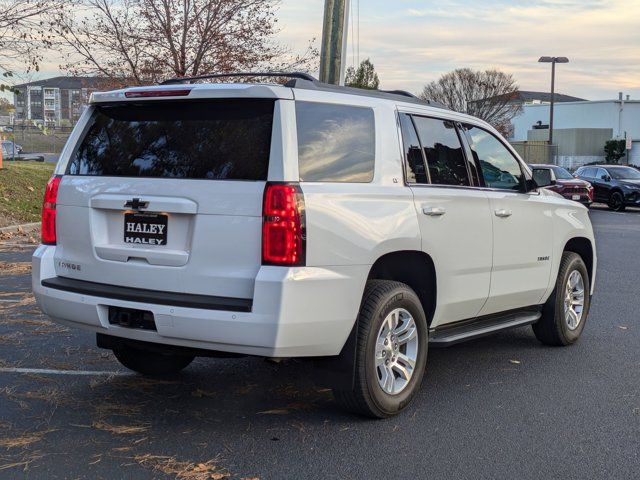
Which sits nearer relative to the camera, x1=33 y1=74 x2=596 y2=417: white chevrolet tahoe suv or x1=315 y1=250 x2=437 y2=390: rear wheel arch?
x1=33 y1=74 x2=596 y2=417: white chevrolet tahoe suv

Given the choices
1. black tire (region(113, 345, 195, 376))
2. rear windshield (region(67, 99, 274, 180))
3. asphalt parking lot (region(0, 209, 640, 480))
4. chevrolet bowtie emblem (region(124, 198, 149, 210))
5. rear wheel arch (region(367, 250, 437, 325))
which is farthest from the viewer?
black tire (region(113, 345, 195, 376))

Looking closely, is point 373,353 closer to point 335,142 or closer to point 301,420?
point 301,420

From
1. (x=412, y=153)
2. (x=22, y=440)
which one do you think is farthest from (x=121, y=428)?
(x=412, y=153)

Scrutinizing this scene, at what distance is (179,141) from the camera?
4.58 meters

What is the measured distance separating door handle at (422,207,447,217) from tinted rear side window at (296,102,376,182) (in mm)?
504

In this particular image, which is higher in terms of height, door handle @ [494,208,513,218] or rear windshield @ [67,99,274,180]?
rear windshield @ [67,99,274,180]

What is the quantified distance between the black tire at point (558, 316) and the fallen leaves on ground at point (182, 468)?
371 centimetres

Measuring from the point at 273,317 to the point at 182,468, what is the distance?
0.87 meters

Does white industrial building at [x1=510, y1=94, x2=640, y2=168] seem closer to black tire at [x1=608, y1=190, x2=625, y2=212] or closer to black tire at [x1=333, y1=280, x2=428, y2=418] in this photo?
black tire at [x1=608, y1=190, x2=625, y2=212]

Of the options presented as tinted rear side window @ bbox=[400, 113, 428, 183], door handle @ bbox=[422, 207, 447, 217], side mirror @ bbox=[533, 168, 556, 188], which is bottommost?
door handle @ bbox=[422, 207, 447, 217]

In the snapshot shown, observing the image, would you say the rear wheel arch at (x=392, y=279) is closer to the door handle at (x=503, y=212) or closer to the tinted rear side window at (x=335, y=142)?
the tinted rear side window at (x=335, y=142)

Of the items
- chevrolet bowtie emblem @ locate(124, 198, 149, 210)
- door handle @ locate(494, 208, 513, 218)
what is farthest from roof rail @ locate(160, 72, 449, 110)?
chevrolet bowtie emblem @ locate(124, 198, 149, 210)

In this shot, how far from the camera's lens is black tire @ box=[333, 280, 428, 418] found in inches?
180

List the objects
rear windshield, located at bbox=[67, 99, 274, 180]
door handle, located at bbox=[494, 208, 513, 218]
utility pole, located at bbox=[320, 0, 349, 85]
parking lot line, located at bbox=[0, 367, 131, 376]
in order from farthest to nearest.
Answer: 1. utility pole, located at bbox=[320, 0, 349, 85]
2. door handle, located at bbox=[494, 208, 513, 218]
3. parking lot line, located at bbox=[0, 367, 131, 376]
4. rear windshield, located at bbox=[67, 99, 274, 180]
